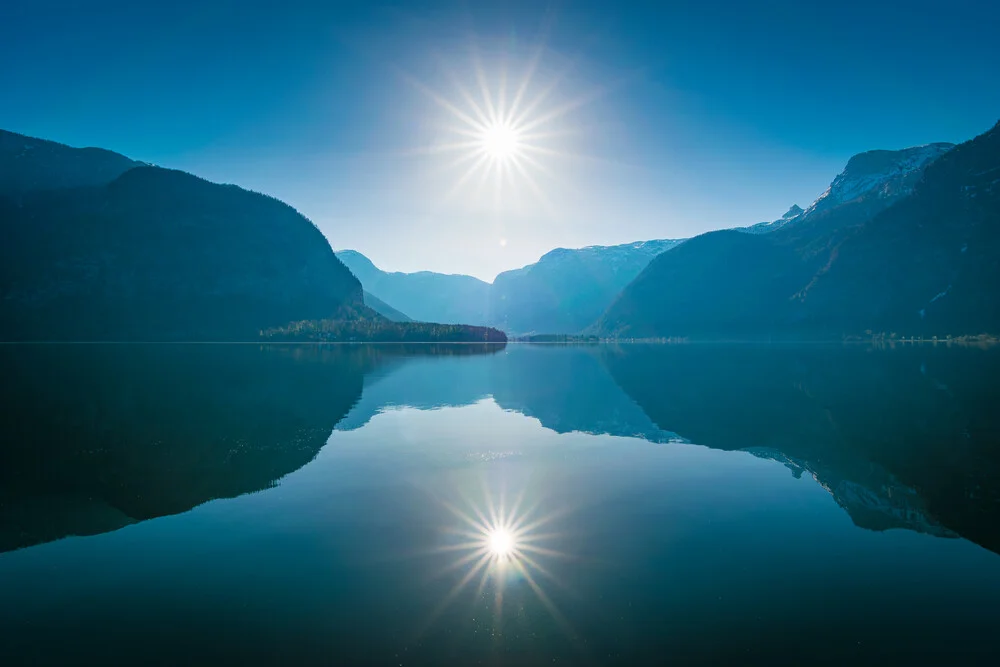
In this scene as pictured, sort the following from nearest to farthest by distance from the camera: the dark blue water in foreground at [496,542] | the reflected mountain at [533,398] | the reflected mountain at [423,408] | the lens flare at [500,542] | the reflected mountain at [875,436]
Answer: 1. the dark blue water in foreground at [496,542]
2. the lens flare at [500,542]
3. the reflected mountain at [875,436]
4. the reflected mountain at [423,408]
5. the reflected mountain at [533,398]

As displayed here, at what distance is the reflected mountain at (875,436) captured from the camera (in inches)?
891

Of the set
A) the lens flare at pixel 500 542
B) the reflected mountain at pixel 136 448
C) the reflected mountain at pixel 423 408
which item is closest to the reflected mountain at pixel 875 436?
the reflected mountain at pixel 423 408

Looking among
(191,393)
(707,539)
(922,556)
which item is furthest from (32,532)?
(191,393)

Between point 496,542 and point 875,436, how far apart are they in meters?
34.2

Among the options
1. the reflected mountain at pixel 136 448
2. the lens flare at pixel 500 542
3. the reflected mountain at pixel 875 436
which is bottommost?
the reflected mountain at pixel 136 448

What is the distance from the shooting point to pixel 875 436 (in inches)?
1494

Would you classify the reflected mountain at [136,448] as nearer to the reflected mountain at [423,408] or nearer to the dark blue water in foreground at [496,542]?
the reflected mountain at [423,408]

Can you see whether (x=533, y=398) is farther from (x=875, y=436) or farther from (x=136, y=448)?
(x=136, y=448)

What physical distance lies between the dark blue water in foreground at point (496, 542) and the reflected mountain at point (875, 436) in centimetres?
26

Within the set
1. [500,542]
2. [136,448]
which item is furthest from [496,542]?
[136,448]

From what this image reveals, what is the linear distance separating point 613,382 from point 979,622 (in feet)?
226

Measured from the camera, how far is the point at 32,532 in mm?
19250

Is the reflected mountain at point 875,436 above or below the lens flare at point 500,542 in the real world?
above

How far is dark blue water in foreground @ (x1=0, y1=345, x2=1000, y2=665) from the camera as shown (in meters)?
12.5
